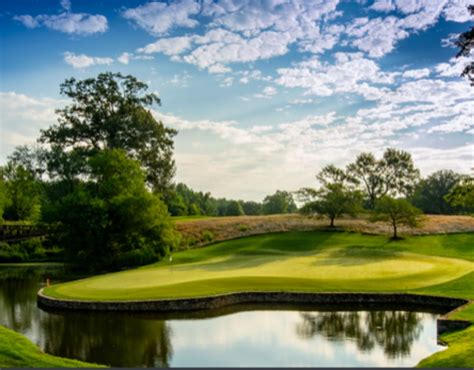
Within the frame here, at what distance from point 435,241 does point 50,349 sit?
47.9m

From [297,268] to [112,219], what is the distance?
1912 cm

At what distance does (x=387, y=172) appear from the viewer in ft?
285

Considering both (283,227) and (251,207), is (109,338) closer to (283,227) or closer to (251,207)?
(283,227)

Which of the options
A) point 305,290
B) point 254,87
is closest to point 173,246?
Result: point 305,290

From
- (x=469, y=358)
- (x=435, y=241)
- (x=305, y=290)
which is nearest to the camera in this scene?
(x=469, y=358)

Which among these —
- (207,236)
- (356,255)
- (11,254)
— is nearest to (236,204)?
(207,236)

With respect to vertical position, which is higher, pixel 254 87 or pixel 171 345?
pixel 254 87

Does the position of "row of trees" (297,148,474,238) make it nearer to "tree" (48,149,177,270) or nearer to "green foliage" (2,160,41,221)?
"tree" (48,149,177,270)

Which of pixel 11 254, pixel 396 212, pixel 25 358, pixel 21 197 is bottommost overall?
pixel 11 254

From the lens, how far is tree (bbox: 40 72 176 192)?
58531mm

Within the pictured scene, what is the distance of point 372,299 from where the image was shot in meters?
29.0

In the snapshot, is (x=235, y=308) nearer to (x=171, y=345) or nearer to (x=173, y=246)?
(x=171, y=345)

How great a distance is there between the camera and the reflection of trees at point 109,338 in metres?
18.2

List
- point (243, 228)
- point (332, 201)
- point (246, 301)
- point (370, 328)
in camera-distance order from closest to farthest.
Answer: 1. point (370, 328)
2. point (246, 301)
3. point (332, 201)
4. point (243, 228)
